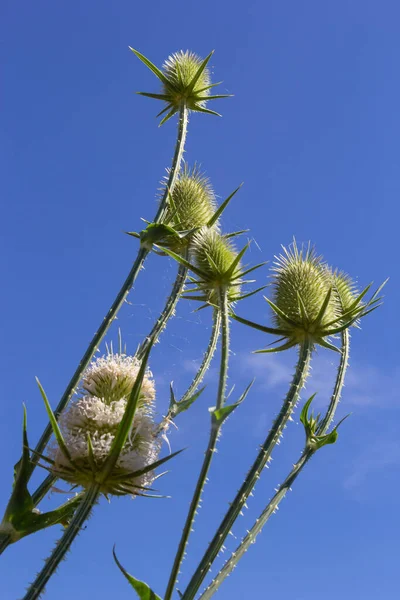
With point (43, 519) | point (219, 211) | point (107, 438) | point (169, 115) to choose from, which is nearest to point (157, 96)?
point (169, 115)

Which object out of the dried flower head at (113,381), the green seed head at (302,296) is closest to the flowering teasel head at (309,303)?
the green seed head at (302,296)

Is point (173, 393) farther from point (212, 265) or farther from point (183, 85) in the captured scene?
point (183, 85)

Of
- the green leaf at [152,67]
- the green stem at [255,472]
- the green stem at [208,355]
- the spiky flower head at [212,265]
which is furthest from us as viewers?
the green leaf at [152,67]

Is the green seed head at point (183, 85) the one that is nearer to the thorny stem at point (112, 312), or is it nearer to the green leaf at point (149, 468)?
the thorny stem at point (112, 312)

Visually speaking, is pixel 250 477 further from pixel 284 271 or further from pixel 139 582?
pixel 284 271

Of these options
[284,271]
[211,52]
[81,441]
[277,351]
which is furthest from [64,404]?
[211,52]
